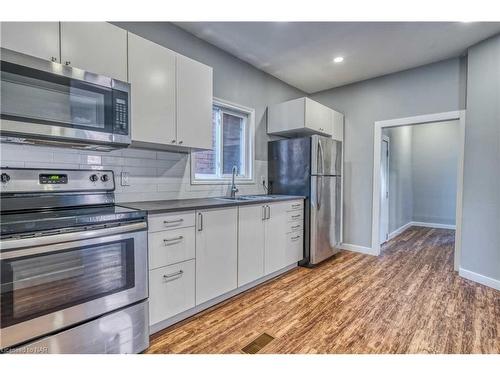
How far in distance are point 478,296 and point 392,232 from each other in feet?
8.72

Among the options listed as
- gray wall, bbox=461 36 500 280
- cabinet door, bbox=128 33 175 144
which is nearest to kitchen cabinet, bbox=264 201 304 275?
cabinet door, bbox=128 33 175 144

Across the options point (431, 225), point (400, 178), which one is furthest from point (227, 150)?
point (431, 225)

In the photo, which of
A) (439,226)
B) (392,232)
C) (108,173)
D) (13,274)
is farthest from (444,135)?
(13,274)

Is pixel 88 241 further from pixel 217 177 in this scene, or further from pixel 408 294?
pixel 408 294

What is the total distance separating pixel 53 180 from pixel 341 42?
3.04 meters

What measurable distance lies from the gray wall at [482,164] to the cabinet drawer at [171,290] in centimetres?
319

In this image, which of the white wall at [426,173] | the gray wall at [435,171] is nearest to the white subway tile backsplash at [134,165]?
the white wall at [426,173]

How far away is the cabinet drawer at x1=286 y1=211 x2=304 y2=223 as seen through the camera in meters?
3.09

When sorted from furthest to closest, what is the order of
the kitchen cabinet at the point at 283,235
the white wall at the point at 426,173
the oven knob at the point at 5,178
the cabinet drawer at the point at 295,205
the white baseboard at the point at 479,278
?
the white wall at the point at 426,173, the cabinet drawer at the point at 295,205, the kitchen cabinet at the point at 283,235, the white baseboard at the point at 479,278, the oven knob at the point at 5,178

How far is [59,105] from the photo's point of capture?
1.58 m

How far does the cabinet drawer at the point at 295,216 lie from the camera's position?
309 centimetres

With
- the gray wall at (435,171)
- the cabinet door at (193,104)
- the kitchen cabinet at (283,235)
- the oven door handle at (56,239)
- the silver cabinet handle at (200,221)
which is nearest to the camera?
the oven door handle at (56,239)

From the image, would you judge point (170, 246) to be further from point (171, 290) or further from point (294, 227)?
point (294, 227)

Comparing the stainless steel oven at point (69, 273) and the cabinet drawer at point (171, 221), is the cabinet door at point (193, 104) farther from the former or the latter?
the stainless steel oven at point (69, 273)
